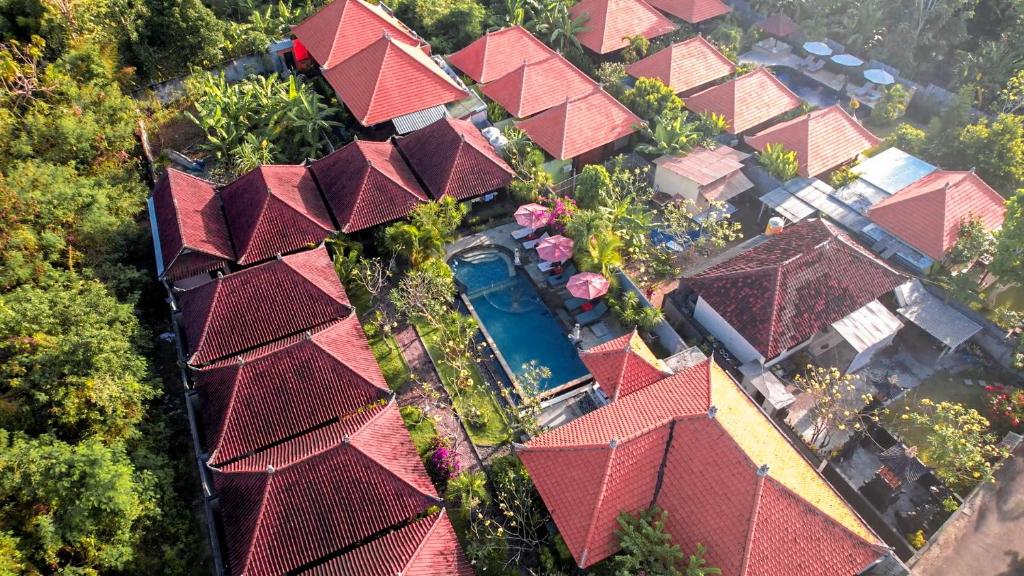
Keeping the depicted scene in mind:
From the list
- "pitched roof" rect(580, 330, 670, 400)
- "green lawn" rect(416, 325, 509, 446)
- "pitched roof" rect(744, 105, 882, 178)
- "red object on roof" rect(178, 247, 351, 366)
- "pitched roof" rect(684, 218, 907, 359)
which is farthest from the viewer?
"pitched roof" rect(744, 105, 882, 178)

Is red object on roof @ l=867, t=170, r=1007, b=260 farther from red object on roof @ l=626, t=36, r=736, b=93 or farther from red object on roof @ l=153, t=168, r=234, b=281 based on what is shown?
red object on roof @ l=153, t=168, r=234, b=281

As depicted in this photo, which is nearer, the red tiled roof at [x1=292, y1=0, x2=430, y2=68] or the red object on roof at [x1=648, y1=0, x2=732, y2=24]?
the red tiled roof at [x1=292, y1=0, x2=430, y2=68]

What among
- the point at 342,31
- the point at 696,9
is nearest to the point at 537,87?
the point at 342,31

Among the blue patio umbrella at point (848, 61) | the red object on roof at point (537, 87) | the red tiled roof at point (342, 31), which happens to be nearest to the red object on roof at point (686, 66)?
Answer: the red object on roof at point (537, 87)

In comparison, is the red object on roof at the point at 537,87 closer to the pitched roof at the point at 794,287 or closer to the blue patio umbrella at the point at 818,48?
the pitched roof at the point at 794,287

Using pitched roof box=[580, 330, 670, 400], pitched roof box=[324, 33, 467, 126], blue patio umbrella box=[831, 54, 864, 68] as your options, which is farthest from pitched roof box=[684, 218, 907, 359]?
blue patio umbrella box=[831, 54, 864, 68]
